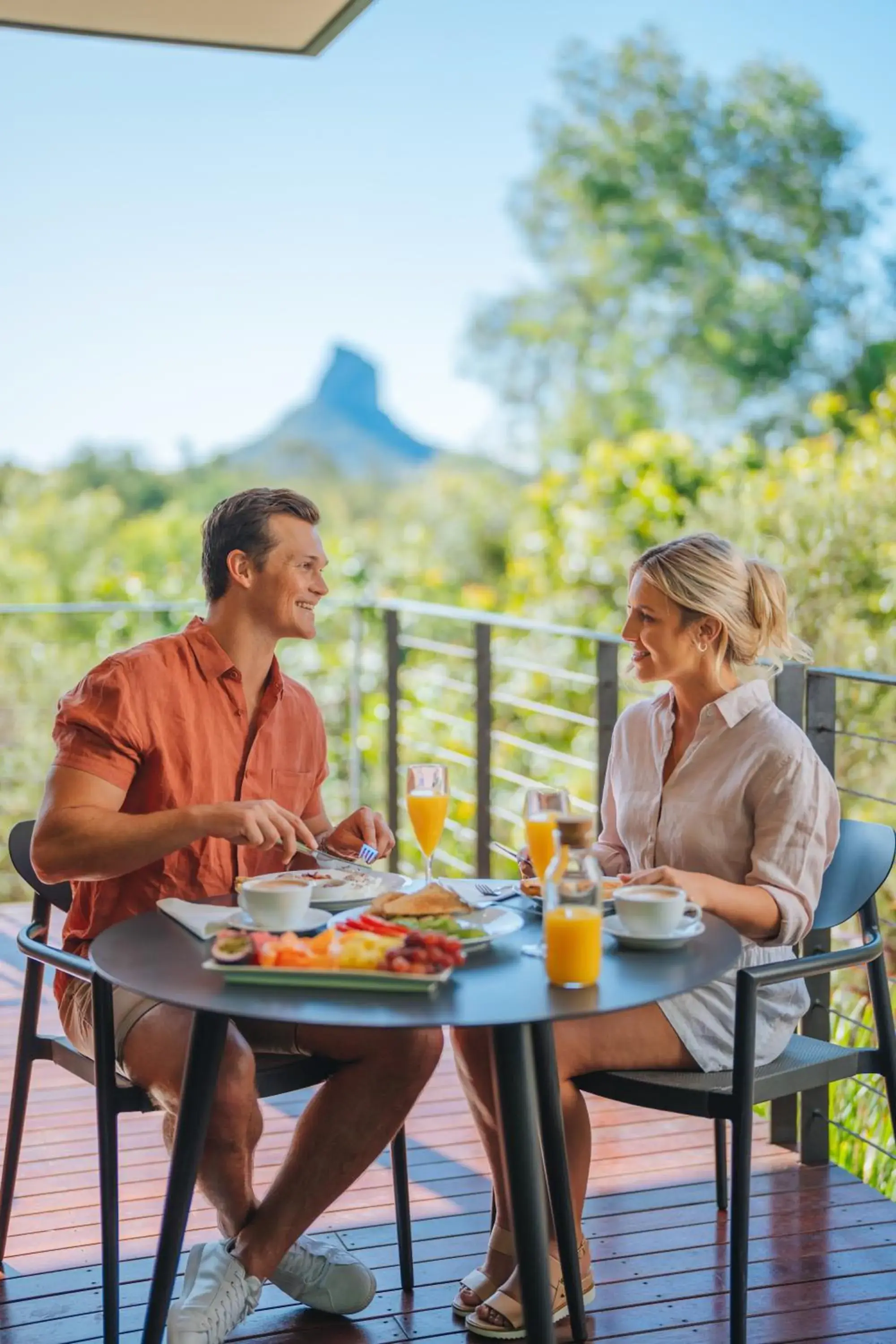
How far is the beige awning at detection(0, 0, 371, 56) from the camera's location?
3518mm

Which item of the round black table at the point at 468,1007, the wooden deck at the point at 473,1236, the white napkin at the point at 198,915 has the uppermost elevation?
the white napkin at the point at 198,915

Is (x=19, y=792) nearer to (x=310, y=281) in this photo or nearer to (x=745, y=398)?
(x=745, y=398)

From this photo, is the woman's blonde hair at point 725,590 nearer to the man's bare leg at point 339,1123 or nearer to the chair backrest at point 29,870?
the man's bare leg at point 339,1123

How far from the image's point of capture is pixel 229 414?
18.3 metres

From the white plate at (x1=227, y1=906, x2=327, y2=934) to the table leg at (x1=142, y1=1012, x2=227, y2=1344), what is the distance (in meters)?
0.11

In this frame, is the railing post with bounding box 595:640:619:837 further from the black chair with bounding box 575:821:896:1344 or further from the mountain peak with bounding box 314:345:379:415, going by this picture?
the mountain peak with bounding box 314:345:379:415

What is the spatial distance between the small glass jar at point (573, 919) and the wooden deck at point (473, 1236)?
0.81m

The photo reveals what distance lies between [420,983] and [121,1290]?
3.38 ft

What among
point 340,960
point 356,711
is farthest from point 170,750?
point 356,711

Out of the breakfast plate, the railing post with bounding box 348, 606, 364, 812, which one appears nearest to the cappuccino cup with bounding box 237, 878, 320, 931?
the breakfast plate

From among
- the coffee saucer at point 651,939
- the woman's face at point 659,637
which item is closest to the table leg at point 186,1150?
the coffee saucer at point 651,939

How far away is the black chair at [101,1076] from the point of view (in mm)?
1834

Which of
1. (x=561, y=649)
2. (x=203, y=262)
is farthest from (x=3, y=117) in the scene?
(x=561, y=649)

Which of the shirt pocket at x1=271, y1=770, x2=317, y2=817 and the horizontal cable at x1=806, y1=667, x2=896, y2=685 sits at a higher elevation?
the horizontal cable at x1=806, y1=667, x2=896, y2=685
